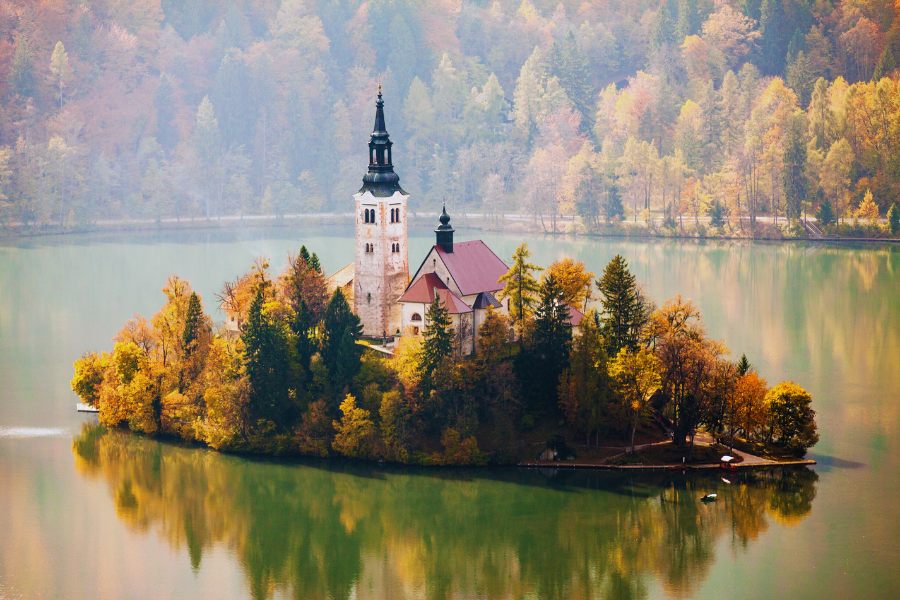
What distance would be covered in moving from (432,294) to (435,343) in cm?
390

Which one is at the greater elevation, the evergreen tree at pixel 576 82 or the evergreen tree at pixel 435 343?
the evergreen tree at pixel 576 82

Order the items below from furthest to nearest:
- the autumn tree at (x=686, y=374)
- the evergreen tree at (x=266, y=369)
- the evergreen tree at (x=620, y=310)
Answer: the evergreen tree at (x=620, y=310), the evergreen tree at (x=266, y=369), the autumn tree at (x=686, y=374)

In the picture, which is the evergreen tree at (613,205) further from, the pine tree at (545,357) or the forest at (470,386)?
the pine tree at (545,357)

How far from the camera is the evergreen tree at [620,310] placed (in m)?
55.3

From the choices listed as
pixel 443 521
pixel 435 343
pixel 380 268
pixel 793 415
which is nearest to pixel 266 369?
pixel 435 343

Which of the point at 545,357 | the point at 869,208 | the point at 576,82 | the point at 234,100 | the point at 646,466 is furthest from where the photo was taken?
the point at 234,100

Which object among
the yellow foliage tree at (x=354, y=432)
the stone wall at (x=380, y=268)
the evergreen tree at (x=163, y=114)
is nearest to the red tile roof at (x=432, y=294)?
the stone wall at (x=380, y=268)

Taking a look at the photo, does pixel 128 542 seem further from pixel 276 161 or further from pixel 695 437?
pixel 276 161

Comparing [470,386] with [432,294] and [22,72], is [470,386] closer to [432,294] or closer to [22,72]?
[432,294]

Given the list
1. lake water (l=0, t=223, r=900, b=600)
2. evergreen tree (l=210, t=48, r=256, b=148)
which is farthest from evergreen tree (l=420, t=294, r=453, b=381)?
evergreen tree (l=210, t=48, r=256, b=148)

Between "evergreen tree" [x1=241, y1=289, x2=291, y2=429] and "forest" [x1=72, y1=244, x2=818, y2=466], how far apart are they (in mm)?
52

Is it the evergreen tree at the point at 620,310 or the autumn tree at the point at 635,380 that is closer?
the autumn tree at the point at 635,380

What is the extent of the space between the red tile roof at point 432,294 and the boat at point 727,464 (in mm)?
12470

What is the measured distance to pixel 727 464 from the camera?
5191 cm
